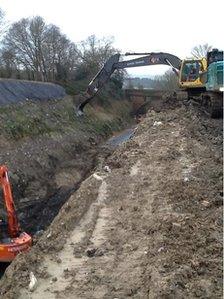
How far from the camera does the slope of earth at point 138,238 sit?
780 cm

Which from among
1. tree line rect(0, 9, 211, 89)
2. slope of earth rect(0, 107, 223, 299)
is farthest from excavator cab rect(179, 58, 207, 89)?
tree line rect(0, 9, 211, 89)

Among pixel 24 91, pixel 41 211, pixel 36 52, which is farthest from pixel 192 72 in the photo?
pixel 36 52

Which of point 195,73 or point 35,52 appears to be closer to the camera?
point 195,73

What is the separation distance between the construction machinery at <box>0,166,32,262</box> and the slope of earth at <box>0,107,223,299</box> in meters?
1.76

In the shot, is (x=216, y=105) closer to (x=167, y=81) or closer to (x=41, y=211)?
(x=41, y=211)

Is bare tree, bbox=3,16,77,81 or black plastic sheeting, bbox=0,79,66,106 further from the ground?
bare tree, bbox=3,16,77,81

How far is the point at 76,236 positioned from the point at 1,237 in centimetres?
453

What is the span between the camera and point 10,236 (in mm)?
A: 14086

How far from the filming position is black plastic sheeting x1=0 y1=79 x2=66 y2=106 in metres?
32.7

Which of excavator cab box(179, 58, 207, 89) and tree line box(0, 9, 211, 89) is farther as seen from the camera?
tree line box(0, 9, 211, 89)

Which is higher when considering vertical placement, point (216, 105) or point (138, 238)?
point (216, 105)

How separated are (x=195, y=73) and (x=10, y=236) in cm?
1332

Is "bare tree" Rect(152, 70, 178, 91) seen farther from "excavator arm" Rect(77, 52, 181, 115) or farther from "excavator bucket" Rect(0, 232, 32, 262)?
"excavator bucket" Rect(0, 232, 32, 262)

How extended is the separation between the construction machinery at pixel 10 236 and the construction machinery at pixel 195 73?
7863 mm
